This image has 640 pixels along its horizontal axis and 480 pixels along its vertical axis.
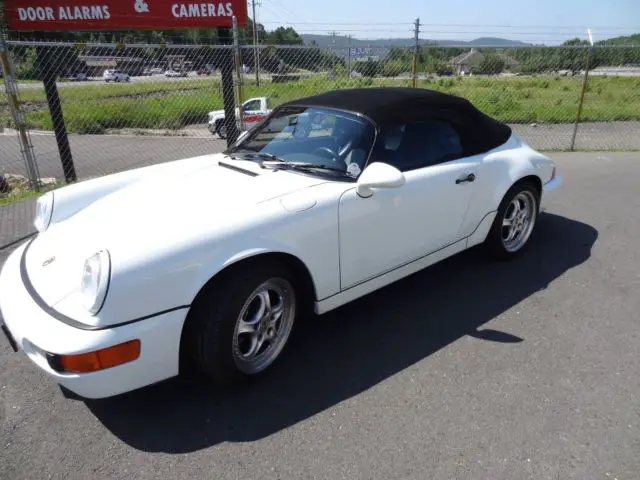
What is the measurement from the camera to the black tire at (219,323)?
2254 mm

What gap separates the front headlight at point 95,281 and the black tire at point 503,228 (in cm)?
287

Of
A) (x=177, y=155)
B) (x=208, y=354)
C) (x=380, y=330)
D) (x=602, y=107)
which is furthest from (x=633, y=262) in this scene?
(x=602, y=107)

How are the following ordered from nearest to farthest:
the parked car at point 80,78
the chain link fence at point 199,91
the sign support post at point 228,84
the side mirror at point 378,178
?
the side mirror at point 378,178
the sign support post at point 228,84
the chain link fence at point 199,91
the parked car at point 80,78

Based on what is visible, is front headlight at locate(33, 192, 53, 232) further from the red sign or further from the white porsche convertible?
the red sign

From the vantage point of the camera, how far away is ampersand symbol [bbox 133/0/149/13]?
6684 mm

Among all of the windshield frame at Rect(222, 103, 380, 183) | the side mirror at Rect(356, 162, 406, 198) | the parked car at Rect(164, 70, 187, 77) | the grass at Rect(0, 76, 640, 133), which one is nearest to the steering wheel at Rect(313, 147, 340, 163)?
the windshield frame at Rect(222, 103, 380, 183)

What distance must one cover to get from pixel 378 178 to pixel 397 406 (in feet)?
3.96

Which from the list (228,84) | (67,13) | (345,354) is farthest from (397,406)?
(67,13)

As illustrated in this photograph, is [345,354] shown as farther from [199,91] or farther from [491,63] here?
[491,63]

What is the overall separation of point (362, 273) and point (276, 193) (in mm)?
723

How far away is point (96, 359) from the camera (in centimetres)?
196

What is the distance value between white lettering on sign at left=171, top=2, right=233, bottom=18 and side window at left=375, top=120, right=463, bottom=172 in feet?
15.6

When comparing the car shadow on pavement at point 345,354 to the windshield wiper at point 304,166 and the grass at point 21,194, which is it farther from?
the grass at point 21,194

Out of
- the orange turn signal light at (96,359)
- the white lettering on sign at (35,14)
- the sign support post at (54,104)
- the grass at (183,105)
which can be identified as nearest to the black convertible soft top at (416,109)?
the orange turn signal light at (96,359)
